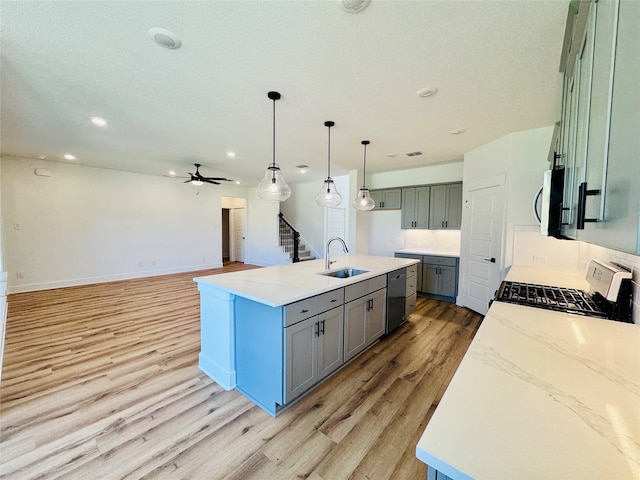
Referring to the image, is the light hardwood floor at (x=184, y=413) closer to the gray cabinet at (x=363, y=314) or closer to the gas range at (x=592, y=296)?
the gray cabinet at (x=363, y=314)

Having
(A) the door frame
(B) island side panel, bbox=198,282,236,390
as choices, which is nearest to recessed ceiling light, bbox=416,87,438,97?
(A) the door frame

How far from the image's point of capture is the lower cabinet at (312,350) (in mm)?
1953

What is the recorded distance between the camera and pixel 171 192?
23.6ft

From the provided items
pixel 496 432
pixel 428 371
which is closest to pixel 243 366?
pixel 428 371

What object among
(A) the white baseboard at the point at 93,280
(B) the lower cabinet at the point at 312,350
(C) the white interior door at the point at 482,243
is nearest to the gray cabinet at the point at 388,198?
(C) the white interior door at the point at 482,243

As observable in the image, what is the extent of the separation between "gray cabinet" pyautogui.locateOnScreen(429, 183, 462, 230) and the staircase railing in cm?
402

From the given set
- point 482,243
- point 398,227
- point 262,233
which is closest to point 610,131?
point 482,243

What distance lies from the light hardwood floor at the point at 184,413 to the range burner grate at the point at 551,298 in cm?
104

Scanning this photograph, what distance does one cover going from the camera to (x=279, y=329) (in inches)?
74.4

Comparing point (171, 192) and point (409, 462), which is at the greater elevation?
point (171, 192)

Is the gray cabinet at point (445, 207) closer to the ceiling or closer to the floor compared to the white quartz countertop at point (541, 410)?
closer to the ceiling

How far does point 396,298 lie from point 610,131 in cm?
299

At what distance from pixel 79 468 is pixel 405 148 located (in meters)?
4.74

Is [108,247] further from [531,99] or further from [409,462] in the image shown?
[531,99]
